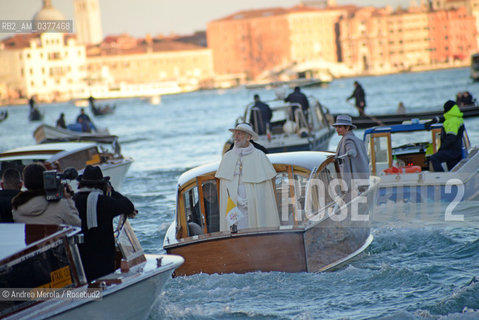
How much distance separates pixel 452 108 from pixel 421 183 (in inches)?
44.6

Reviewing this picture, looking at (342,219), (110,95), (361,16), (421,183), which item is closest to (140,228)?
(421,183)

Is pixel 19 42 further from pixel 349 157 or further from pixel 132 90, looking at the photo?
pixel 349 157

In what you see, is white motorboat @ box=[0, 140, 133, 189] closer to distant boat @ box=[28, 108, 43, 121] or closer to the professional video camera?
the professional video camera

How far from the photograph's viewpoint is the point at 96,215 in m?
6.19

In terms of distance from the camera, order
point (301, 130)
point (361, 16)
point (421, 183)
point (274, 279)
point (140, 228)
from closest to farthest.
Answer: point (274, 279) → point (421, 183) → point (140, 228) → point (301, 130) → point (361, 16)

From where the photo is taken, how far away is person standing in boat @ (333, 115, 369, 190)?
29.5 feet

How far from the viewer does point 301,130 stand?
1825 cm

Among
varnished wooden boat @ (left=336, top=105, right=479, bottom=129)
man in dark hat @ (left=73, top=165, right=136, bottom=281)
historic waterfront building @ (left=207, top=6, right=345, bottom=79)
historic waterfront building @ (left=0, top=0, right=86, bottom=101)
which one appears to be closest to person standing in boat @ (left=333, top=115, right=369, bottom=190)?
man in dark hat @ (left=73, top=165, right=136, bottom=281)

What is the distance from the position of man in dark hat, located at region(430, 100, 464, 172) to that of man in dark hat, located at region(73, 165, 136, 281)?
6.48 m

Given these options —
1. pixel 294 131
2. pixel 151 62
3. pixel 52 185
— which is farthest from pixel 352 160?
pixel 151 62

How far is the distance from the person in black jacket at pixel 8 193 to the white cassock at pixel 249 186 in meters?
1.75

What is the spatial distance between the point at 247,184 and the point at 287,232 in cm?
58

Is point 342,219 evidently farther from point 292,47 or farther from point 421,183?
point 292,47

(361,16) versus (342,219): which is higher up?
(361,16)
